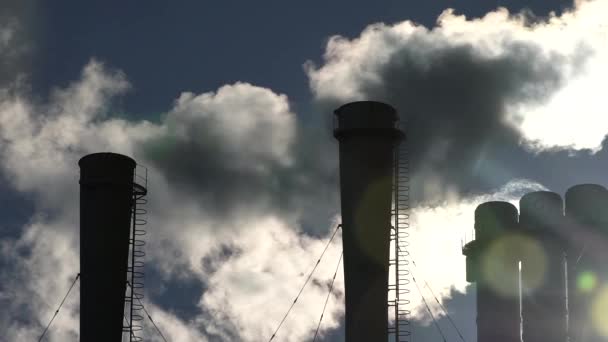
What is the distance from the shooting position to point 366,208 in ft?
121

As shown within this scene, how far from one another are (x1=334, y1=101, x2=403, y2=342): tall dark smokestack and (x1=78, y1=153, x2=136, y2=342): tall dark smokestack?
1104 cm

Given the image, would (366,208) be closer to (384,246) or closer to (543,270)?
(384,246)

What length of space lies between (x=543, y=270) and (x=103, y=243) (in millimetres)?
24298

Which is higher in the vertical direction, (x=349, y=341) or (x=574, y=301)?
(x=574, y=301)

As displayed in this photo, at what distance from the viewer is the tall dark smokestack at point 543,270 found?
4900cm

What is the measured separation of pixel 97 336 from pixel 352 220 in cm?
1308

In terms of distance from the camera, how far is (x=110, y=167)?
42.1 metres

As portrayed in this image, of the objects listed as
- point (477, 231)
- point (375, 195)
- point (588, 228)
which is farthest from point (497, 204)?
point (375, 195)

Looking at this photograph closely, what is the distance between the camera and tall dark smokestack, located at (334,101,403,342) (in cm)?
3581

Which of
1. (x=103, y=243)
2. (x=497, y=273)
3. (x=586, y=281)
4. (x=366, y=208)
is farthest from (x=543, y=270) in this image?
(x=103, y=243)

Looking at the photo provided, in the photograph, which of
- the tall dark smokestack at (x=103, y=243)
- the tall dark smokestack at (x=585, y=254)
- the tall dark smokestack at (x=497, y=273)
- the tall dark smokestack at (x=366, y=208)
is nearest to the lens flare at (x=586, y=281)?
the tall dark smokestack at (x=585, y=254)

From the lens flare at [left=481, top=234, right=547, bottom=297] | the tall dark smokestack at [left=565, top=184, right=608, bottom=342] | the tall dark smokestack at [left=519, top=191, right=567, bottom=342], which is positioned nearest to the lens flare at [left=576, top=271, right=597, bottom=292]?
the tall dark smokestack at [left=565, top=184, right=608, bottom=342]

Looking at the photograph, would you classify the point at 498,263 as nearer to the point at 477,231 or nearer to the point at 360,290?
the point at 477,231

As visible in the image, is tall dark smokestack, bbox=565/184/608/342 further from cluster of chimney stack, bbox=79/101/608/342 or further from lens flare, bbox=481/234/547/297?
lens flare, bbox=481/234/547/297
